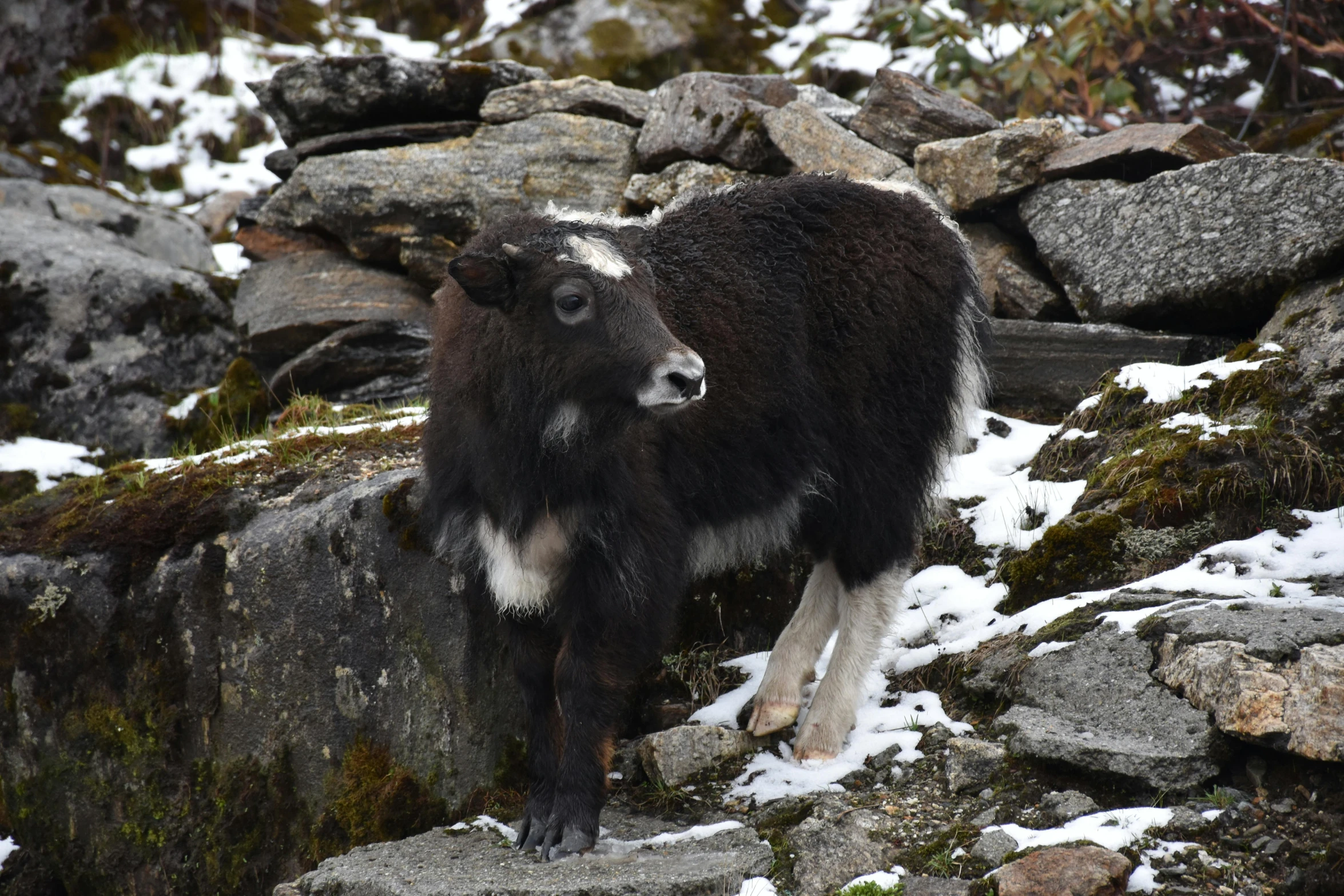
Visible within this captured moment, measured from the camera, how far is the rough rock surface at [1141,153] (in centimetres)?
738

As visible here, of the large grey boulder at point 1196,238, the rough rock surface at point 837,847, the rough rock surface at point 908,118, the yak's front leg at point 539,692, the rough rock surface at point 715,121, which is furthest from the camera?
the rough rock surface at point 908,118

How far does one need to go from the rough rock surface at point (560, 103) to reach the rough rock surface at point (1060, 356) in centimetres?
378

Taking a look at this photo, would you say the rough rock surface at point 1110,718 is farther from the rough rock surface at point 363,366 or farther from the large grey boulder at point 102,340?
the large grey boulder at point 102,340

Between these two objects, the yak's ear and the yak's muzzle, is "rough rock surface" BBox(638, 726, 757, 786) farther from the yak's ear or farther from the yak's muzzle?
the yak's ear

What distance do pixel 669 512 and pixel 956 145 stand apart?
4.54 metres

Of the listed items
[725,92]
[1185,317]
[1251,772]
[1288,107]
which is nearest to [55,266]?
[725,92]

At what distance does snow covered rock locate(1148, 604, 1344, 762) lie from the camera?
12.3 ft

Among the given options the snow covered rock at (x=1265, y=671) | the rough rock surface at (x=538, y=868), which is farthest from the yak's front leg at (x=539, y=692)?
the snow covered rock at (x=1265, y=671)

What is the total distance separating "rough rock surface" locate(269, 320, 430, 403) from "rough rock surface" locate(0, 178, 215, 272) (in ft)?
Result: 11.0

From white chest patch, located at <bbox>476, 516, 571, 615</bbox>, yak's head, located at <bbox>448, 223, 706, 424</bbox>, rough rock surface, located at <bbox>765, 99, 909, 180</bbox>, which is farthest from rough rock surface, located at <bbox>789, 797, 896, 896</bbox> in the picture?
rough rock surface, located at <bbox>765, 99, 909, 180</bbox>

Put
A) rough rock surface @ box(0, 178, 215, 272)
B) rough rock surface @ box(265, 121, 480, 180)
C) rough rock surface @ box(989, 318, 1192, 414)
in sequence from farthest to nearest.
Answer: rough rock surface @ box(0, 178, 215, 272) < rough rock surface @ box(265, 121, 480, 180) < rough rock surface @ box(989, 318, 1192, 414)

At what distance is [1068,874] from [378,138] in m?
7.76

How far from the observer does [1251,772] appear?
390 cm

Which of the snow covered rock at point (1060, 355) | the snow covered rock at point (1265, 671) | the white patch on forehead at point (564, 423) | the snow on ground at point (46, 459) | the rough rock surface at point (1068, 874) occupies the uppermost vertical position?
the white patch on forehead at point (564, 423)
